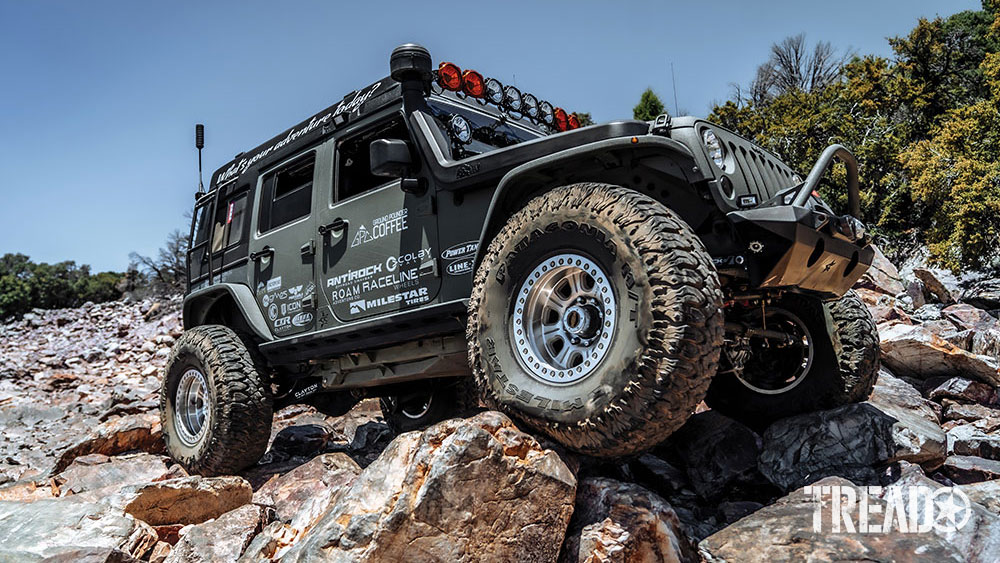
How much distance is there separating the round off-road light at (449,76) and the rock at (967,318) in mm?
6913

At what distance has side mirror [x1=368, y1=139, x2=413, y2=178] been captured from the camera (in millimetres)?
4348

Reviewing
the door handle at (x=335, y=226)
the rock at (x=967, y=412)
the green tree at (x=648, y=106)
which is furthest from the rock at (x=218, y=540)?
the green tree at (x=648, y=106)

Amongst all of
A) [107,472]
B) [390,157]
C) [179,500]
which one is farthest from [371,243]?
[107,472]

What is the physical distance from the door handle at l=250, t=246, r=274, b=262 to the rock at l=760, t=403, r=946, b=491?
3.83m

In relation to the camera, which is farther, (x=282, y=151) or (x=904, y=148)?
(x=904, y=148)

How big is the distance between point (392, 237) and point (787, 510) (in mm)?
2752

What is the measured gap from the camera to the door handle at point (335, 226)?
508 centimetres

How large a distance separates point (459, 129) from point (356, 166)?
100 cm

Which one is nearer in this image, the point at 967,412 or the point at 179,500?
the point at 179,500

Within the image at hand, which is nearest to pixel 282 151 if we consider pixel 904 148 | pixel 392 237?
pixel 392 237

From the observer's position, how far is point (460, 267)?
167 inches

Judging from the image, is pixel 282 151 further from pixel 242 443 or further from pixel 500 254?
pixel 500 254

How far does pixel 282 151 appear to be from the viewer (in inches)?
233

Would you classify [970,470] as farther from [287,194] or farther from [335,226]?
[287,194]
